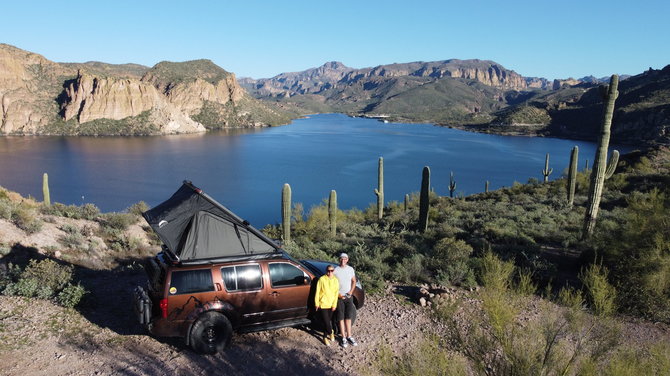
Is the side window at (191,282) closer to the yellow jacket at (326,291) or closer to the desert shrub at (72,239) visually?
the yellow jacket at (326,291)

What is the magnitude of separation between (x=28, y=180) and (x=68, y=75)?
9605cm

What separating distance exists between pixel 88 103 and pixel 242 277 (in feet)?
415

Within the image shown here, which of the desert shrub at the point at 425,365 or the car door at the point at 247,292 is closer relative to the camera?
the desert shrub at the point at 425,365

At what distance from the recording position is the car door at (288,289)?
241 inches

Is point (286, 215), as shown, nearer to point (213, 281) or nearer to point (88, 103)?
point (213, 281)

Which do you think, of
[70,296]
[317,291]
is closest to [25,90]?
[70,296]

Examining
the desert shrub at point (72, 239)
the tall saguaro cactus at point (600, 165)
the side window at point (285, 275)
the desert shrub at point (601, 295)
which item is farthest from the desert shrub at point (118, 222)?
the tall saguaro cactus at point (600, 165)

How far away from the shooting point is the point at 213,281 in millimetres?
5754

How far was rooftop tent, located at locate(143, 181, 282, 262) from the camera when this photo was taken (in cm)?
603

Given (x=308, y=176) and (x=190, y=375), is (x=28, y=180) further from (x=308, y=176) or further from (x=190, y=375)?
(x=190, y=375)

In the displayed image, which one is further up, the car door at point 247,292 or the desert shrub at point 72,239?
the car door at point 247,292

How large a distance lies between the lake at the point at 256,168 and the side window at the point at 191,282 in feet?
94.6

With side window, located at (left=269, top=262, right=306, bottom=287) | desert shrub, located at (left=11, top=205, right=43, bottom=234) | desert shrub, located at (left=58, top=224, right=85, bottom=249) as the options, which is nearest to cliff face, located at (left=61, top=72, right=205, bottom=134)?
desert shrub, located at (left=11, top=205, right=43, bottom=234)

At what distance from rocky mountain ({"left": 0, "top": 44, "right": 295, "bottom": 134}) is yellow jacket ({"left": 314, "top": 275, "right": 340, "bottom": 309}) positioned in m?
123
